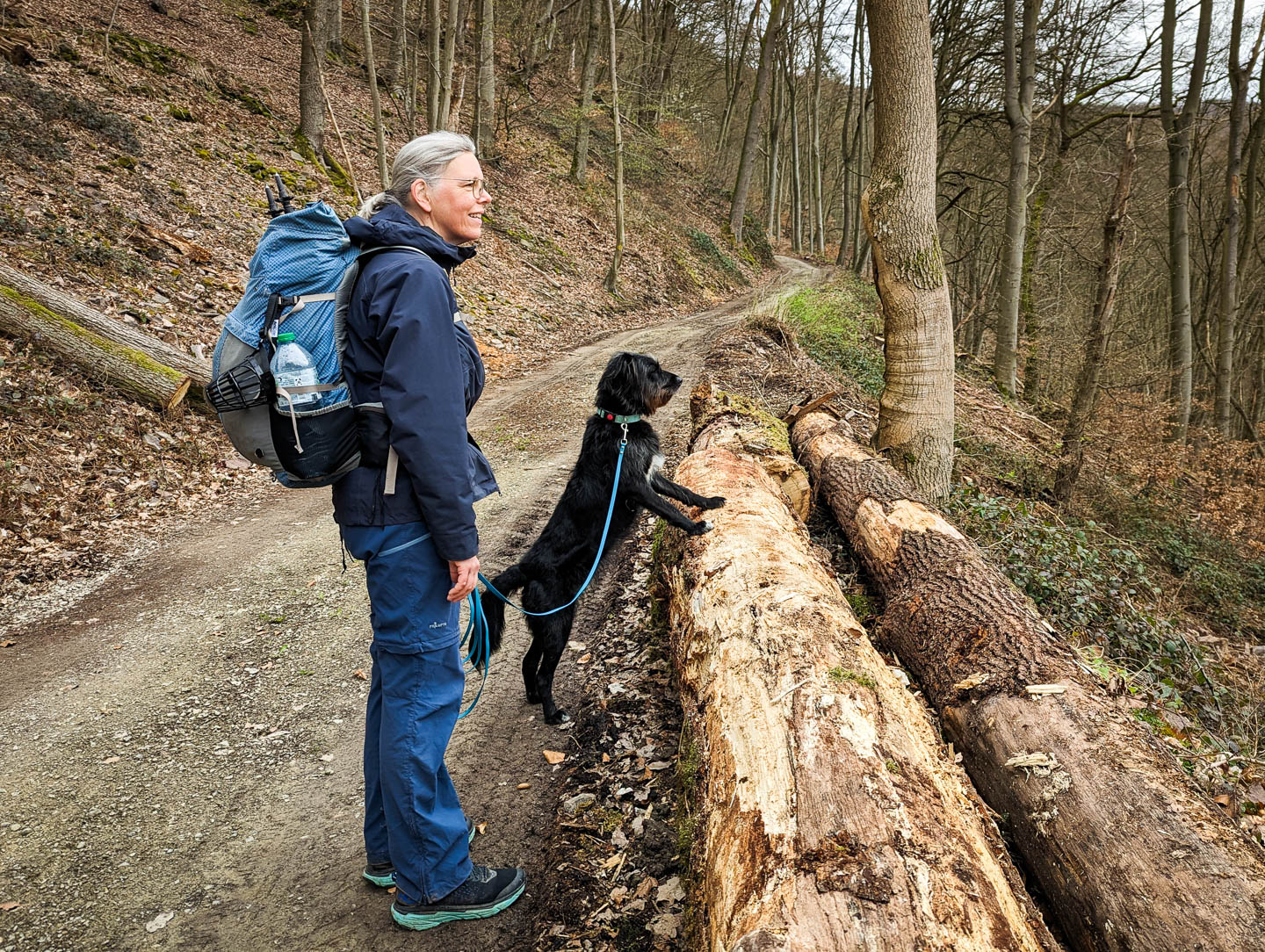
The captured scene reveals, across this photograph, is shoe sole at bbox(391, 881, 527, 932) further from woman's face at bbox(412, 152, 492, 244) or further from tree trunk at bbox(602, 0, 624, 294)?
tree trunk at bbox(602, 0, 624, 294)

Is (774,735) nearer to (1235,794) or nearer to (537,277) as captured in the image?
(1235,794)

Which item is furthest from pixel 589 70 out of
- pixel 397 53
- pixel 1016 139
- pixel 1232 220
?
pixel 1232 220

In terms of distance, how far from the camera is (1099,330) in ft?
26.5

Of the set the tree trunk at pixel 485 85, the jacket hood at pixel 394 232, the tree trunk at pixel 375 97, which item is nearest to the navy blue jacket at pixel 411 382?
the jacket hood at pixel 394 232

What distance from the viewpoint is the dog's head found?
4141 mm

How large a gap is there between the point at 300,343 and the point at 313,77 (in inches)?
615

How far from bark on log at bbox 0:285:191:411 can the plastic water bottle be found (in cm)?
641

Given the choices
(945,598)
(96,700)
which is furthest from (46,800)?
(945,598)

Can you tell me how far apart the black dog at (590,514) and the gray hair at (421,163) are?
1850 millimetres

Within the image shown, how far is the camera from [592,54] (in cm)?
2020

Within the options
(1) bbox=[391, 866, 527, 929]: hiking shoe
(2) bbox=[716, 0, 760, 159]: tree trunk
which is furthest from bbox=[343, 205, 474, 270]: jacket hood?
(2) bbox=[716, 0, 760, 159]: tree trunk

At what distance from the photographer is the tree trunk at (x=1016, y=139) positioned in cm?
1299

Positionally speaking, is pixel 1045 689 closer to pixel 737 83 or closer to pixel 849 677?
pixel 849 677

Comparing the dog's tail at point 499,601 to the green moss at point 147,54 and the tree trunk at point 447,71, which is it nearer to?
the tree trunk at point 447,71
